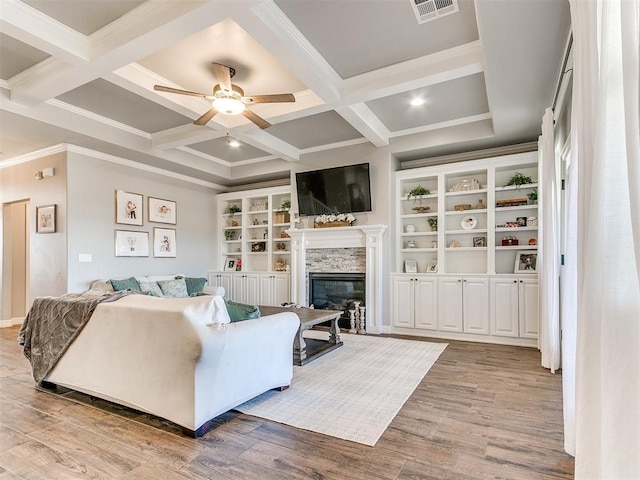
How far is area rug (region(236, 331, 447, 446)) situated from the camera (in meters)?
2.53

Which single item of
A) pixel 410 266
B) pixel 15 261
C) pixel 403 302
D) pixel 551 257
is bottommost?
pixel 403 302

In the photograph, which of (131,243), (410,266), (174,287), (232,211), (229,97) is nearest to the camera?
(229,97)

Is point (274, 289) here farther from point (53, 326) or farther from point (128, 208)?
point (53, 326)

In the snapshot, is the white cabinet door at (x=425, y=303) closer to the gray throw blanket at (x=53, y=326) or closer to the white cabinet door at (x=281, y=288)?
the white cabinet door at (x=281, y=288)

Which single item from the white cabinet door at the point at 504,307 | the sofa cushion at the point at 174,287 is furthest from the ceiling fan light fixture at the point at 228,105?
the white cabinet door at the point at 504,307

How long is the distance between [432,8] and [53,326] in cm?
407

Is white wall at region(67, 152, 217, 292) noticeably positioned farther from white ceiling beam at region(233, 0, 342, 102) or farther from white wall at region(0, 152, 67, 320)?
white ceiling beam at region(233, 0, 342, 102)

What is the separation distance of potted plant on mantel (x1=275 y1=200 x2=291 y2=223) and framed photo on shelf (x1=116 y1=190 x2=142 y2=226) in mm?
2485

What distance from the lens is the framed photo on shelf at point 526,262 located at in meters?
5.11

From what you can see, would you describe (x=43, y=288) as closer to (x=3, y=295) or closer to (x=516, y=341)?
(x=3, y=295)

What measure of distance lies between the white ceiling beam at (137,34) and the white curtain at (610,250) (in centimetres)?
219

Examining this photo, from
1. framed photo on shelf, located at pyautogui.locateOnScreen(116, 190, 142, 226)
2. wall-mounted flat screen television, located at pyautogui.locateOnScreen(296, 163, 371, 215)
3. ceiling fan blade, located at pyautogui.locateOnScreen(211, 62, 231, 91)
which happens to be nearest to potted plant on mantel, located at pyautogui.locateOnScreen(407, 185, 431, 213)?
wall-mounted flat screen television, located at pyautogui.locateOnScreen(296, 163, 371, 215)

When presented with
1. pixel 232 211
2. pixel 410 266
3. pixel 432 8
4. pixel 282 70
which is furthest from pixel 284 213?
pixel 432 8

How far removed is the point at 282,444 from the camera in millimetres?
2256
